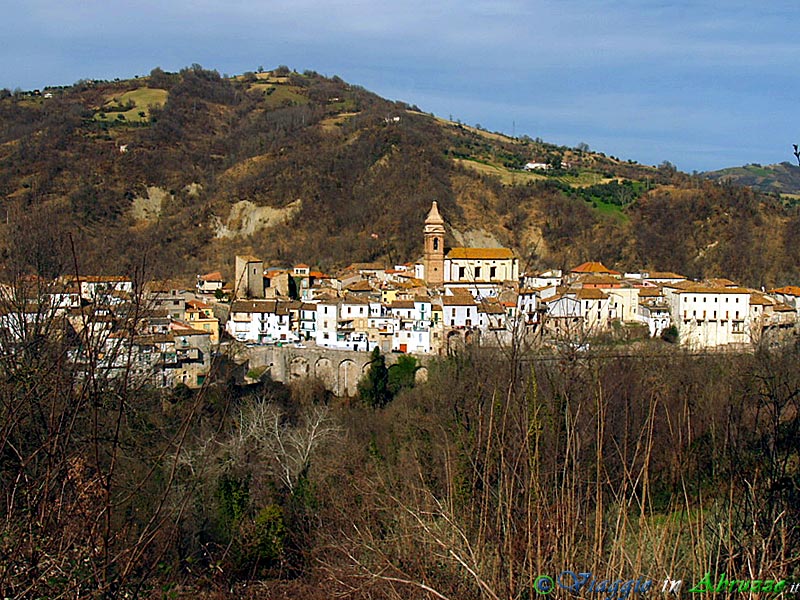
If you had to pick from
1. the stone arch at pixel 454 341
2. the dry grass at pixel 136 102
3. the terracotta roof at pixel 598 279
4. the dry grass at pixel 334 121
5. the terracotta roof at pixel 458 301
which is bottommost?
the stone arch at pixel 454 341

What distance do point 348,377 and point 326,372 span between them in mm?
817

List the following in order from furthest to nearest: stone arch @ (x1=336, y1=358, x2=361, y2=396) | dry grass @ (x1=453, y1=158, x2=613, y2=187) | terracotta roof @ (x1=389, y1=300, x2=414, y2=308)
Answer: dry grass @ (x1=453, y1=158, x2=613, y2=187) → terracotta roof @ (x1=389, y1=300, x2=414, y2=308) → stone arch @ (x1=336, y1=358, x2=361, y2=396)

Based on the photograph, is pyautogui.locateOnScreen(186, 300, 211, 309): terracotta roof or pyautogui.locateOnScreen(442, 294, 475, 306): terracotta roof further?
pyautogui.locateOnScreen(186, 300, 211, 309): terracotta roof

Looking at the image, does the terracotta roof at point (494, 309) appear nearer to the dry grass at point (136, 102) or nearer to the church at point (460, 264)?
the church at point (460, 264)

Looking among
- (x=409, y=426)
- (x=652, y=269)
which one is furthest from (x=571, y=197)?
(x=409, y=426)

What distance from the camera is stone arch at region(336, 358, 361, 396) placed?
88.8 ft

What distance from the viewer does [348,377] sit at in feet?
89.7

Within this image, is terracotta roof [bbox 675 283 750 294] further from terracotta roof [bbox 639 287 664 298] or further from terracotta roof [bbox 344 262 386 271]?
terracotta roof [bbox 344 262 386 271]

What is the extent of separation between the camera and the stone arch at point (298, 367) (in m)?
27.4

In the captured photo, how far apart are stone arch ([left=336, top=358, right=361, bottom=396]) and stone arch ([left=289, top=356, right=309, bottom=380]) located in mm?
→ 1233

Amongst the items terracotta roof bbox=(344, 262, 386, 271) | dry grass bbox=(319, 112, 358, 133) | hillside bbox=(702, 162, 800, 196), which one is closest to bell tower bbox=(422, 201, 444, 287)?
terracotta roof bbox=(344, 262, 386, 271)

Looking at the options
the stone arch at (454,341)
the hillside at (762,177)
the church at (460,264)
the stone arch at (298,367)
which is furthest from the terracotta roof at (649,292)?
the hillside at (762,177)

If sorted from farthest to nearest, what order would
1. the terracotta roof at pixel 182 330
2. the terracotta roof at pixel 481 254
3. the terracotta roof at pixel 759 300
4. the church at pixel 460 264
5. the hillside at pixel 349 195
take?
the hillside at pixel 349 195 → the terracotta roof at pixel 481 254 → the church at pixel 460 264 → the terracotta roof at pixel 759 300 → the terracotta roof at pixel 182 330

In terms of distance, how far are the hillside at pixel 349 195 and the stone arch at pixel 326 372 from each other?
614 inches
